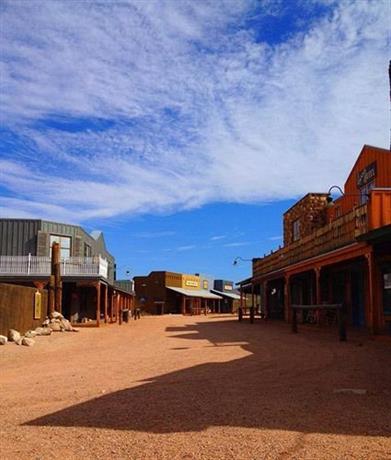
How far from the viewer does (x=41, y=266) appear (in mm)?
29609

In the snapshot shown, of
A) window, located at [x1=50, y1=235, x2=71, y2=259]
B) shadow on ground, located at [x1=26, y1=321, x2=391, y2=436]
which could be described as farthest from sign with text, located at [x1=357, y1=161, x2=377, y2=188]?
window, located at [x1=50, y1=235, x2=71, y2=259]

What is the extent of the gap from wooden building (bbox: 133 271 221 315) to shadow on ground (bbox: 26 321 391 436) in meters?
48.6

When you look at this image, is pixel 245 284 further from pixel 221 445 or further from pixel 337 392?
pixel 221 445

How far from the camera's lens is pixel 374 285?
50.7ft

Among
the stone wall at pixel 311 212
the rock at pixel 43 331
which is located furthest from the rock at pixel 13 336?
the stone wall at pixel 311 212

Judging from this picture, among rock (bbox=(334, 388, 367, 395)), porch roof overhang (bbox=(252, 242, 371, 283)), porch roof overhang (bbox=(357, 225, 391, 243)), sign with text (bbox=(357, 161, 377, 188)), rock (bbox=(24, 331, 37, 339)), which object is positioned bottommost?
rock (bbox=(334, 388, 367, 395))

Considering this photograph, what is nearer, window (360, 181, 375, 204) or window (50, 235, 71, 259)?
window (360, 181, 375, 204)

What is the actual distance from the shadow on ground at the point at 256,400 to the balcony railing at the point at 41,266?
18.8 meters

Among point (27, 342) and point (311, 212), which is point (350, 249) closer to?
point (27, 342)

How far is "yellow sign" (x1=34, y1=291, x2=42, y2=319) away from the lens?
2177 centimetres

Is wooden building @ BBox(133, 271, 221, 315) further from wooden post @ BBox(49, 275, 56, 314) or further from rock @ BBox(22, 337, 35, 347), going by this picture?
rock @ BBox(22, 337, 35, 347)

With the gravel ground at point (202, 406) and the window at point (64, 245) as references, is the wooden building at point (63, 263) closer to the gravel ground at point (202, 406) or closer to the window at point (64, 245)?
the window at point (64, 245)

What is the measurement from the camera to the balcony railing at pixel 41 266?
2938 cm

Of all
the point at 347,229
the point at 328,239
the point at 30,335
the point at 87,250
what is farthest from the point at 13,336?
the point at 87,250
